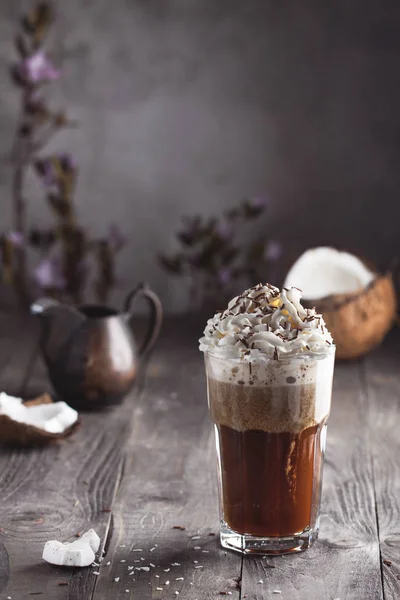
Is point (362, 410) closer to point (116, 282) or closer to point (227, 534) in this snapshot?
point (227, 534)

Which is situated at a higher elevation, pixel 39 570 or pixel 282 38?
pixel 282 38

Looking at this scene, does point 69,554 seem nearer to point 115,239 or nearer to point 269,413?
point 269,413

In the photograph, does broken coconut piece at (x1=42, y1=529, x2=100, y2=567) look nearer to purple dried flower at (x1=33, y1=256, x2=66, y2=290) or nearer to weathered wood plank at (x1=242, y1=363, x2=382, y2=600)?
weathered wood plank at (x1=242, y1=363, x2=382, y2=600)

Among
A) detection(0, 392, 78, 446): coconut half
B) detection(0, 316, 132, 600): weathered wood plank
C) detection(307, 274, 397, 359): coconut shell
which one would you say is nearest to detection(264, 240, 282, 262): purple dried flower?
detection(307, 274, 397, 359): coconut shell

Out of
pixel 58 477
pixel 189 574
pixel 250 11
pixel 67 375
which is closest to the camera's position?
pixel 189 574

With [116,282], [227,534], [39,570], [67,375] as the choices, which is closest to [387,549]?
[227,534]

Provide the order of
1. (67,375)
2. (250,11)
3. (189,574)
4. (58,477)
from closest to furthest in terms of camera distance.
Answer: (189,574), (58,477), (67,375), (250,11)

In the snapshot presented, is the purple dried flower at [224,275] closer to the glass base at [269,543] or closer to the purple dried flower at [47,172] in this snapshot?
the purple dried flower at [47,172]

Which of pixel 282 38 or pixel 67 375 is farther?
pixel 282 38

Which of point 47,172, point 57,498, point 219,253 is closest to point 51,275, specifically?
point 47,172

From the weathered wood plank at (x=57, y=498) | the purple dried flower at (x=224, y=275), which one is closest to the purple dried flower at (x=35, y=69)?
the purple dried flower at (x=224, y=275)
